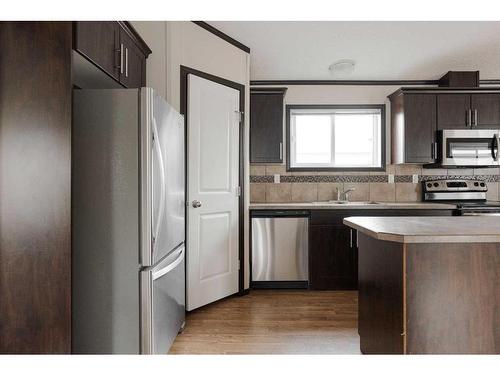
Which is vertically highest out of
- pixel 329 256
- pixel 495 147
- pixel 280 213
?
pixel 495 147

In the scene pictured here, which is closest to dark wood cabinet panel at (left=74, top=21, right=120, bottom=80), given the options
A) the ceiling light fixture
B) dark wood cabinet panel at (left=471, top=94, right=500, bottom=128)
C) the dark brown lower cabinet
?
the ceiling light fixture

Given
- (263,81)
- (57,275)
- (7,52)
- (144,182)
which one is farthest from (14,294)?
(263,81)

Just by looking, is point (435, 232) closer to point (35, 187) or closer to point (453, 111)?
point (35, 187)

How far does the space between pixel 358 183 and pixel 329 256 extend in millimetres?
1103

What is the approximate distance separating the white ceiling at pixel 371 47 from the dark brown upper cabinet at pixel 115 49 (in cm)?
85

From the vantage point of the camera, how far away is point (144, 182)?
178 cm

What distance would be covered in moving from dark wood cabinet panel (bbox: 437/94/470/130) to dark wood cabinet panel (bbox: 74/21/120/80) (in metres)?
3.30

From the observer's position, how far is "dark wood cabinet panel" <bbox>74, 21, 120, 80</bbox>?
1715mm

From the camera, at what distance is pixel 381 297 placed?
6.03 feet

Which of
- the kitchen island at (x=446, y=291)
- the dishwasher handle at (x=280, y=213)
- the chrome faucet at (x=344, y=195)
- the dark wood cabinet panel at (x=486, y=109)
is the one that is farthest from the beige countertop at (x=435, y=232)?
the dark wood cabinet panel at (x=486, y=109)

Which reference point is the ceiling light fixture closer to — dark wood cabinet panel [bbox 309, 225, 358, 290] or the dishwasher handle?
the dishwasher handle

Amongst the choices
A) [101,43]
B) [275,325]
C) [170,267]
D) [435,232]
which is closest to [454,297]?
[435,232]

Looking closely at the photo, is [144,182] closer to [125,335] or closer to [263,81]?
[125,335]

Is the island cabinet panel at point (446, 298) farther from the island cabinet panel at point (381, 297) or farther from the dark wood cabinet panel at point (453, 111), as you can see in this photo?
the dark wood cabinet panel at point (453, 111)
